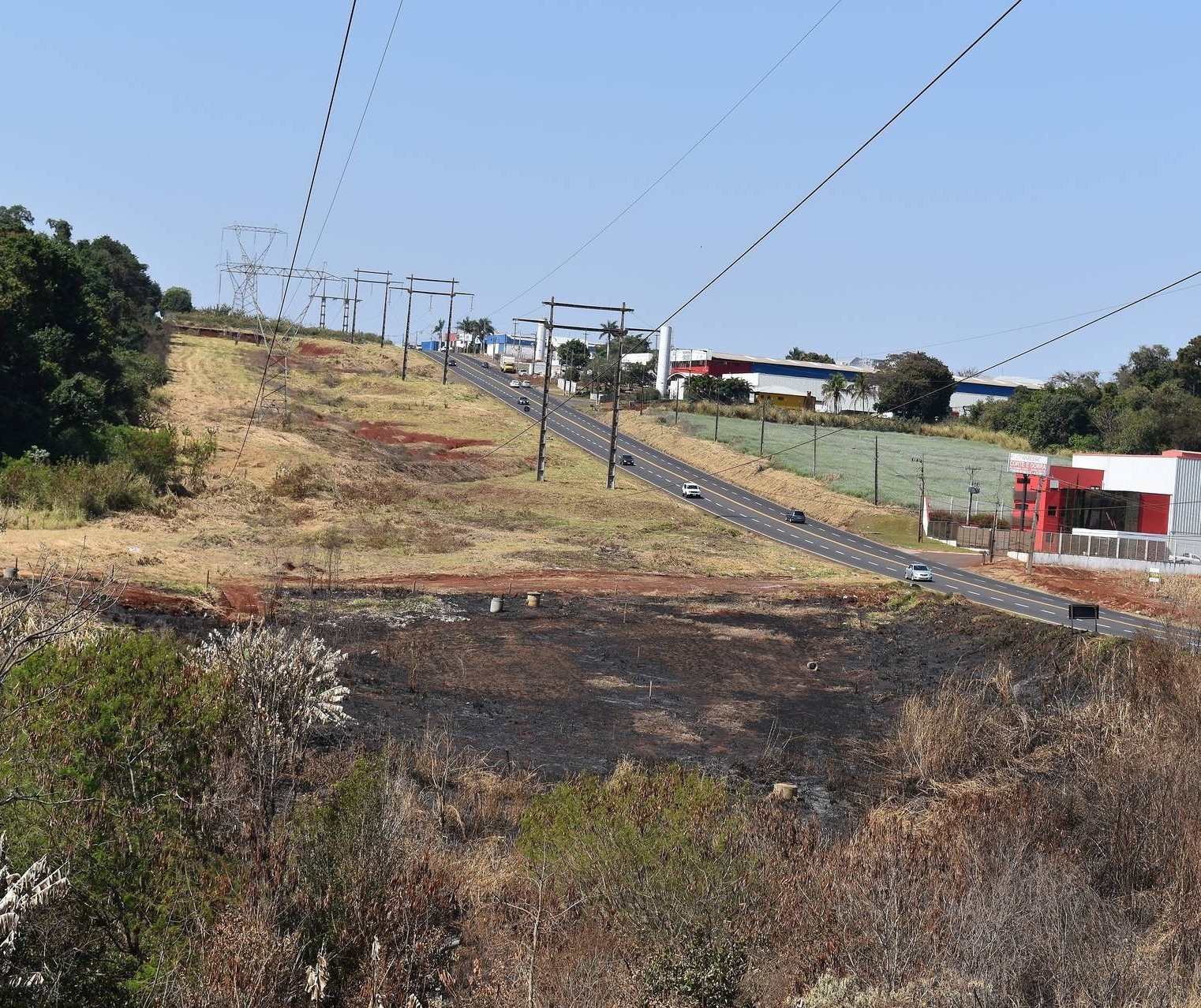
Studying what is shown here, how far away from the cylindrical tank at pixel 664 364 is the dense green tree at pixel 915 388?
1182 inches

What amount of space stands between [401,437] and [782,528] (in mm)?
36977

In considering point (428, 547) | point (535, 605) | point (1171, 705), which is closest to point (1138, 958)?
point (1171, 705)

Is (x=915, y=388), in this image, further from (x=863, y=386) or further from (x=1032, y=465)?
(x=1032, y=465)

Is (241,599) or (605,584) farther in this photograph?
(605,584)

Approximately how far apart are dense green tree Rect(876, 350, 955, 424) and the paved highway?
3997 centimetres

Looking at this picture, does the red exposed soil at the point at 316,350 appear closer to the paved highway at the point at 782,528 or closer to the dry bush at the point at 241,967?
the paved highway at the point at 782,528

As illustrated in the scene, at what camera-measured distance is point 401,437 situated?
106812 mm

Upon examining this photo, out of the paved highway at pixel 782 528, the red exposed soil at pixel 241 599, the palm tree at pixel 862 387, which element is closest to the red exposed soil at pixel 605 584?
the red exposed soil at pixel 241 599

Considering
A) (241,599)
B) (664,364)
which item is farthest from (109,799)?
(664,364)

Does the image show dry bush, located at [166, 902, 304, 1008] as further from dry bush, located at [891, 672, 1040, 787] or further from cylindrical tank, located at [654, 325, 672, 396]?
cylindrical tank, located at [654, 325, 672, 396]

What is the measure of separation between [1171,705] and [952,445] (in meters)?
119

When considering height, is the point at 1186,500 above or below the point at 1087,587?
above

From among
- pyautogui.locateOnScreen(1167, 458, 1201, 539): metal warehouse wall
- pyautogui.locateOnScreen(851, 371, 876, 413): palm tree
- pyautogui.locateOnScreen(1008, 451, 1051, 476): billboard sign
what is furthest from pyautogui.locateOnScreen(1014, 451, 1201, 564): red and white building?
pyautogui.locateOnScreen(851, 371, 876, 413): palm tree

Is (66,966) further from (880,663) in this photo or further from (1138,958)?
(880,663)
